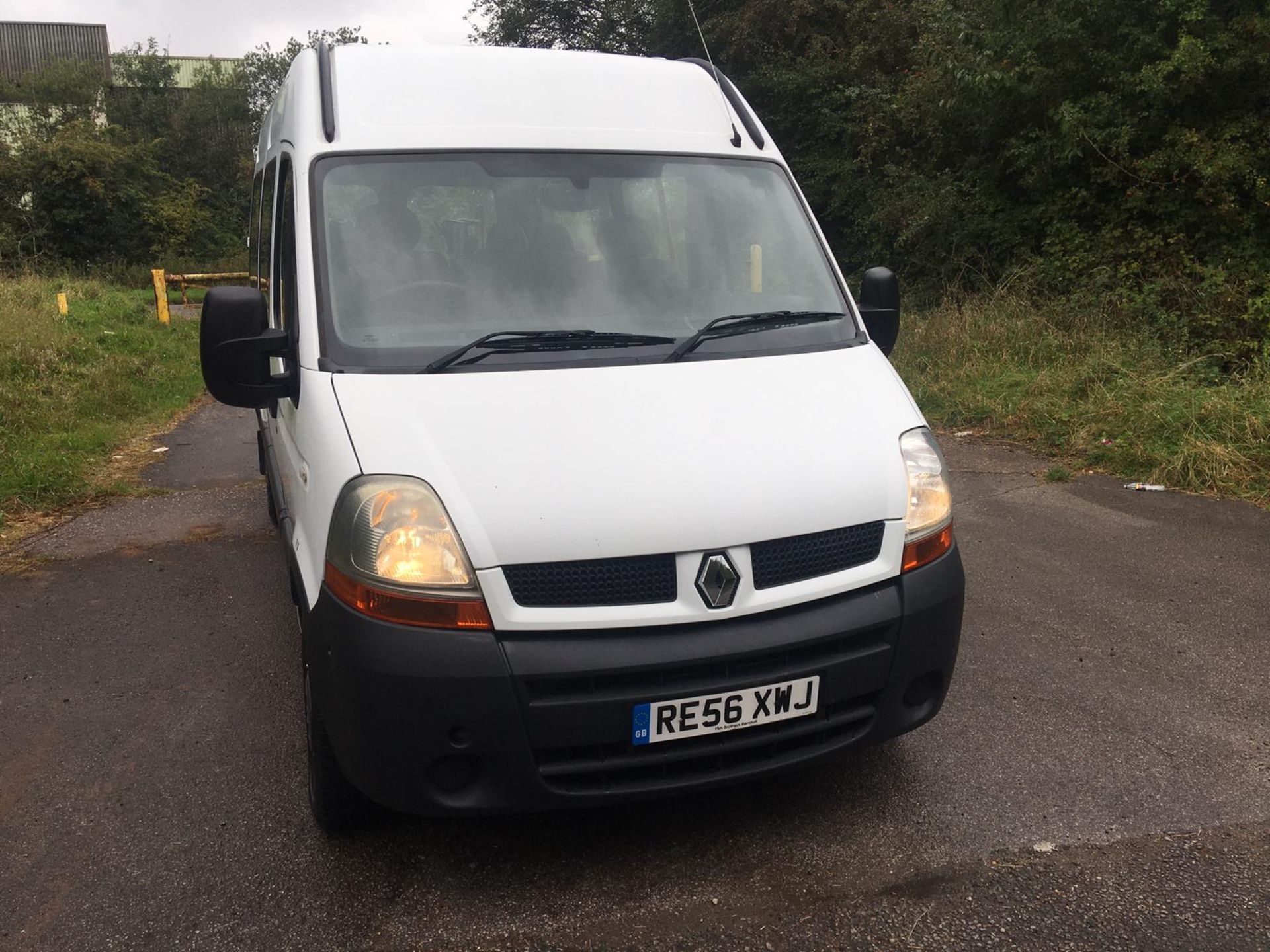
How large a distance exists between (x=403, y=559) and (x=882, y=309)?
2.11 metres

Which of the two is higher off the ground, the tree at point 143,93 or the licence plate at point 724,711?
the tree at point 143,93

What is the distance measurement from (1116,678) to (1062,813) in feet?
3.67

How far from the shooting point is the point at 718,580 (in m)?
2.53

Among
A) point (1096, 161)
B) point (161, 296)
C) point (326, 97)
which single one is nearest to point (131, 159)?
point (161, 296)

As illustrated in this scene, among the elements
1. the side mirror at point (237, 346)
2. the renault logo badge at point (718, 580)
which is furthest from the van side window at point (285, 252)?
the renault logo badge at point (718, 580)

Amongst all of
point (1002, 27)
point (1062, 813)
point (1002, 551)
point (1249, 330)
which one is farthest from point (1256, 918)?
point (1002, 27)

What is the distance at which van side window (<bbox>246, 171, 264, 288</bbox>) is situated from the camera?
18.0ft

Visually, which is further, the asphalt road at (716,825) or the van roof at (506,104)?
the van roof at (506,104)

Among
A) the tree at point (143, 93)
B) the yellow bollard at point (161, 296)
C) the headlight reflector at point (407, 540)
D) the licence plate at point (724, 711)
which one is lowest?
the yellow bollard at point (161, 296)

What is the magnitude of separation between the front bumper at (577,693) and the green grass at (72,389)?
4.91 metres

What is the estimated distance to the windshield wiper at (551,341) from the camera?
296cm

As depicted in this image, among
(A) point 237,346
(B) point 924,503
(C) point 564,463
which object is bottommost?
(B) point 924,503

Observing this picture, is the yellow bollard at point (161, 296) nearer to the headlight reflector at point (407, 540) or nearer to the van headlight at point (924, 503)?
the headlight reflector at point (407, 540)

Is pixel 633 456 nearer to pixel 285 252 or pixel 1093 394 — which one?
pixel 285 252
